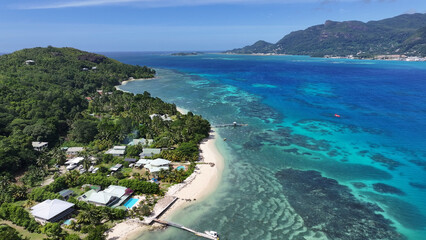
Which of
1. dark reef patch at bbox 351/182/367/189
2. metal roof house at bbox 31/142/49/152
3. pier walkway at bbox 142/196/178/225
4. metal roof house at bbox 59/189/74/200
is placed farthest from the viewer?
metal roof house at bbox 31/142/49/152

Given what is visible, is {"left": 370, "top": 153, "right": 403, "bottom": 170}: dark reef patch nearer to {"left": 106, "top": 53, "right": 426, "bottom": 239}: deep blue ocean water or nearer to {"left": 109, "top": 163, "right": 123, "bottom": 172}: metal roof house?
{"left": 106, "top": 53, "right": 426, "bottom": 239}: deep blue ocean water

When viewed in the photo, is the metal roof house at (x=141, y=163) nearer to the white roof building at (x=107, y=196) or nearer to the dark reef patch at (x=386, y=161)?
the white roof building at (x=107, y=196)

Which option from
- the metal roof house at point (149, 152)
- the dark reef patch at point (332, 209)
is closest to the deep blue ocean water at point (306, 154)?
the dark reef patch at point (332, 209)

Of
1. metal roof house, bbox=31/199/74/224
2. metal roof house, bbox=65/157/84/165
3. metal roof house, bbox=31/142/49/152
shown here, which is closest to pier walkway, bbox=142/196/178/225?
metal roof house, bbox=31/199/74/224

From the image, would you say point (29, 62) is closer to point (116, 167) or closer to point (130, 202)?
point (116, 167)

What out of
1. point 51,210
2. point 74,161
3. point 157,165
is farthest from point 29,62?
point 51,210
